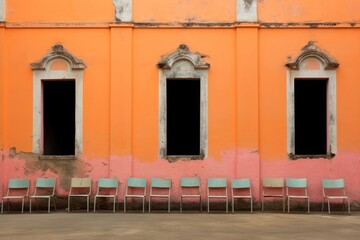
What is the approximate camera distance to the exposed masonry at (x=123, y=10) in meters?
12.1

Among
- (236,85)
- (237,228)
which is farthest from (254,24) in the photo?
(237,228)

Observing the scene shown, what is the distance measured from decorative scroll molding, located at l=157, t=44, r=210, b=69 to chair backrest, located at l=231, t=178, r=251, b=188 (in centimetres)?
253

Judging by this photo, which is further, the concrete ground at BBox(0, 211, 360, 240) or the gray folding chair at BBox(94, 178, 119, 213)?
the gray folding chair at BBox(94, 178, 119, 213)

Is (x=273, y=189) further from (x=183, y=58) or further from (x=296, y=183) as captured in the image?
(x=183, y=58)

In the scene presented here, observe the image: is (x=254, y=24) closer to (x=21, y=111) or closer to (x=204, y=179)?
(x=204, y=179)

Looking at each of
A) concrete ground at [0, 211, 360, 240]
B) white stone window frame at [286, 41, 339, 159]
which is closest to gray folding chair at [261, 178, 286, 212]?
concrete ground at [0, 211, 360, 240]

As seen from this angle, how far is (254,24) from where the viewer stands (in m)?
12.1

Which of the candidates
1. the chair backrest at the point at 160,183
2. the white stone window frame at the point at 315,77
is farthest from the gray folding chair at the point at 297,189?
the chair backrest at the point at 160,183

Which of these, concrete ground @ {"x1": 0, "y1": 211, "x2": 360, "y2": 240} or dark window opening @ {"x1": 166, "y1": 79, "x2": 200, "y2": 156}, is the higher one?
dark window opening @ {"x1": 166, "y1": 79, "x2": 200, "y2": 156}

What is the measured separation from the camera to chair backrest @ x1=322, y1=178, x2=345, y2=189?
11.8 m

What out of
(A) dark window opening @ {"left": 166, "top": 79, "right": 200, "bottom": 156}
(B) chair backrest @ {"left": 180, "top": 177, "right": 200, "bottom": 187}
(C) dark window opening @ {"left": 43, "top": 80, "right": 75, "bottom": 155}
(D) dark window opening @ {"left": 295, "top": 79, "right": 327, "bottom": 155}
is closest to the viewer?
(B) chair backrest @ {"left": 180, "top": 177, "right": 200, "bottom": 187}

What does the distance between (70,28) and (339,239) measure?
7.27 meters

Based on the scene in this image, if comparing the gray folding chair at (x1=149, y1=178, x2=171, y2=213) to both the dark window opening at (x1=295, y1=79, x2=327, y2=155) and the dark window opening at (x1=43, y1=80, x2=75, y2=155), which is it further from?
the dark window opening at (x1=295, y1=79, x2=327, y2=155)

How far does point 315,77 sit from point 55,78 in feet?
18.6
